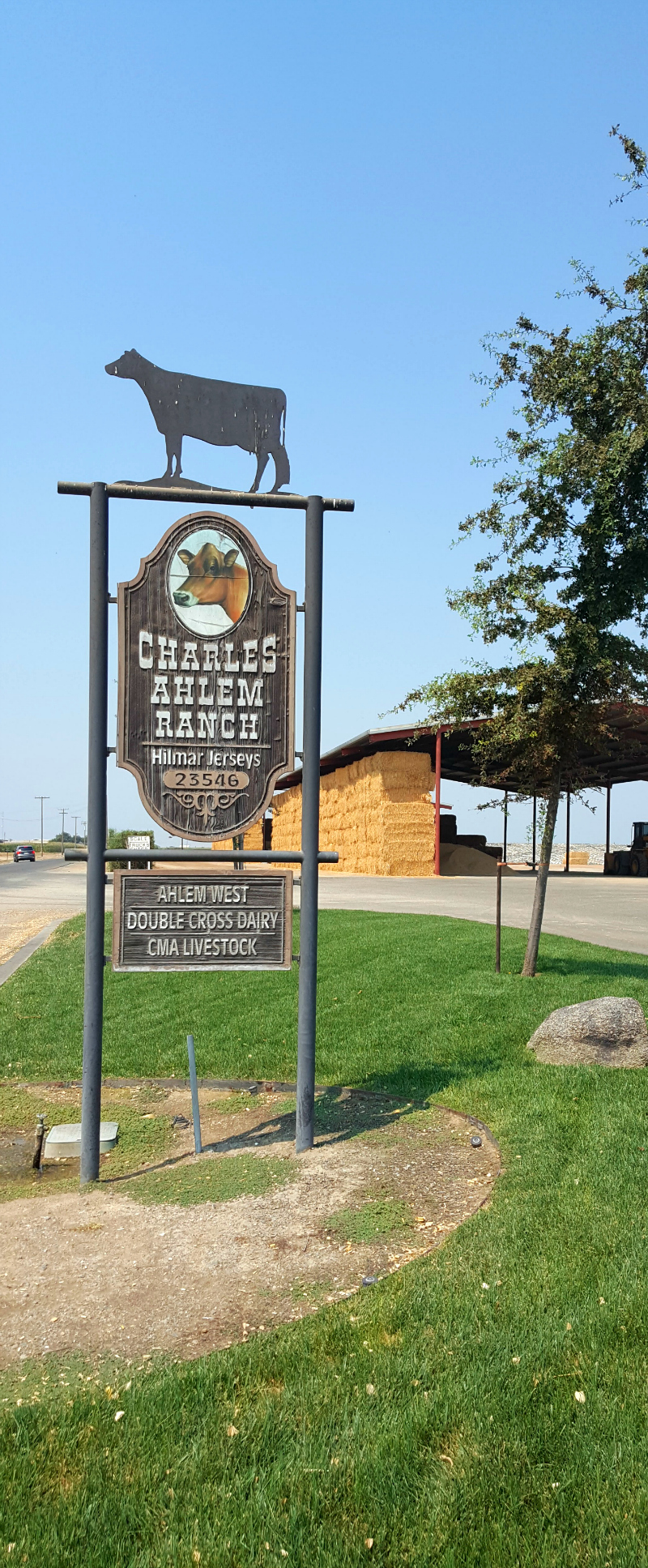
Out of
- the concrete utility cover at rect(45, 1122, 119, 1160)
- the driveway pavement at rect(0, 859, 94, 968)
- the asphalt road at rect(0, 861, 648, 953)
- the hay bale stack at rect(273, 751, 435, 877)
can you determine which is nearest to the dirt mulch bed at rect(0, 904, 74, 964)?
the driveway pavement at rect(0, 859, 94, 968)

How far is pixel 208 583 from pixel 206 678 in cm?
59

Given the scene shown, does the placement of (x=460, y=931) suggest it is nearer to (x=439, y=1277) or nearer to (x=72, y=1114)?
(x=72, y=1114)

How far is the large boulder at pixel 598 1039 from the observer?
24.7 feet

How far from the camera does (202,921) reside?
6.29 meters

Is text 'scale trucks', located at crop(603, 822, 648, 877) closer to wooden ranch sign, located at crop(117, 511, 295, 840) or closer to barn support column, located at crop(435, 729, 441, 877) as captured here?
barn support column, located at crop(435, 729, 441, 877)

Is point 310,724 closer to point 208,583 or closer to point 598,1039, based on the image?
point 208,583

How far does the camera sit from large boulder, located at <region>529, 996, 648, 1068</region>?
7.53 m

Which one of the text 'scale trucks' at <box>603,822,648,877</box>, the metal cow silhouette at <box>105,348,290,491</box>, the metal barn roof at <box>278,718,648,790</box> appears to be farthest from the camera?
the text 'scale trucks' at <box>603,822,648,877</box>

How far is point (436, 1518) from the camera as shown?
2760mm

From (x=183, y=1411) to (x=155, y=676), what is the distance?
401 cm

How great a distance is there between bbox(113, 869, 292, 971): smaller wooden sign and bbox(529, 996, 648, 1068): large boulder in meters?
2.48

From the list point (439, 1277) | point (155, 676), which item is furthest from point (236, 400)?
point (439, 1277)

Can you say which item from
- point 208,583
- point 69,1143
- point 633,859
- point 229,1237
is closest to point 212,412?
point 208,583

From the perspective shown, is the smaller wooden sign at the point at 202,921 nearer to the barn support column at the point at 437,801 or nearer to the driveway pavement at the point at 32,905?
the driveway pavement at the point at 32,905
